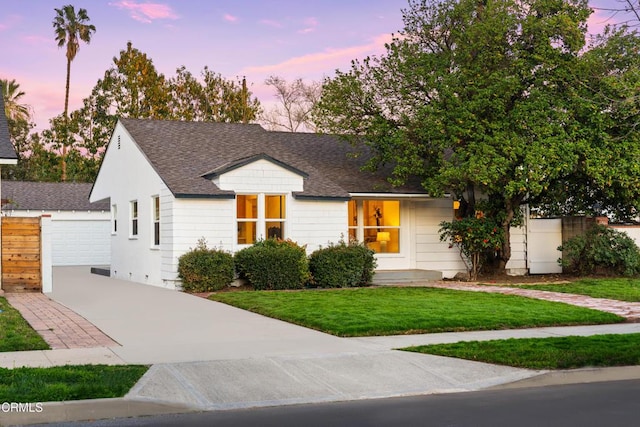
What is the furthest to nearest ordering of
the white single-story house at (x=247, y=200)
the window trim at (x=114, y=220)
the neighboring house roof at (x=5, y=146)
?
the window trim at (x=114, y=220), the white single-story house at (x=247, y=200), the neighboring house roof at (x=5, y=146)

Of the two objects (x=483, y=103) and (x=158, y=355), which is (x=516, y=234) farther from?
(x=158, y=355)

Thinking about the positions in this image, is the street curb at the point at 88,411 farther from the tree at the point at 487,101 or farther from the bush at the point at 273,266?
the tree at the point at 487,101

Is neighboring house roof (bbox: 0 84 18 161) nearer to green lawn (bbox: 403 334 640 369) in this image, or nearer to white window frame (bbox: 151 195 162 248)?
white window frame (bbox: 151 195 162 248)

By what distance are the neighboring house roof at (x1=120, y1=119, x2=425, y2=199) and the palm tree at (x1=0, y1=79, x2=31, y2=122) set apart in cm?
3571

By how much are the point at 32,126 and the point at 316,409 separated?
2160 inches

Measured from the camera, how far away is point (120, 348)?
35.2 ft

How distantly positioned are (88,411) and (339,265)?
14273 mm

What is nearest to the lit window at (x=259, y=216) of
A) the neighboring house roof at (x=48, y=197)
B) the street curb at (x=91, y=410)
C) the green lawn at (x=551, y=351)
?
the green lawn at (x=551, y=351)

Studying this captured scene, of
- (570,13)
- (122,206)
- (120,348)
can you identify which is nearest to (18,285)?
(122,206)

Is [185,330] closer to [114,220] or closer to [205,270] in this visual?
[205,270]

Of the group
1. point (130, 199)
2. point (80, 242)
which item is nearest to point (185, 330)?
point (130, 199)

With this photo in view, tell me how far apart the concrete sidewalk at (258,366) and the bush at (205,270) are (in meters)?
6.13

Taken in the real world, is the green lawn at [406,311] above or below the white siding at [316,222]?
below

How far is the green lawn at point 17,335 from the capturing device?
10508 millimetres
